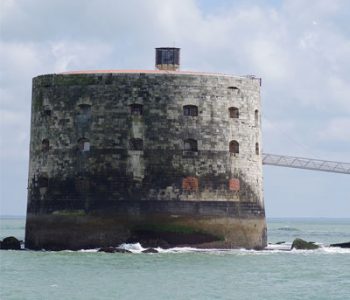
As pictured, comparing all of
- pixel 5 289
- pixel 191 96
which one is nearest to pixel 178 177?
pixel 191 96

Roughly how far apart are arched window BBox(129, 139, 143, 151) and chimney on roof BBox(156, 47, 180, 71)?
487 cm

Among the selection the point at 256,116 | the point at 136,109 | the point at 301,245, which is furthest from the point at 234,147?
the point at 301,245

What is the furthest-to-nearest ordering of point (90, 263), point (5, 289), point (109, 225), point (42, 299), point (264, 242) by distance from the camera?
1. point (264, 242)
2. point (109, 225)
3. point (90, 263)
4. point (5, 289)
5. point (42, 299)

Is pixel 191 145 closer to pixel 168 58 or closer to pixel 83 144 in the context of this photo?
pixel 83 144

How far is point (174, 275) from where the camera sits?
3522 cm

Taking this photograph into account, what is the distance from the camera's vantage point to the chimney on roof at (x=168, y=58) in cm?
4703

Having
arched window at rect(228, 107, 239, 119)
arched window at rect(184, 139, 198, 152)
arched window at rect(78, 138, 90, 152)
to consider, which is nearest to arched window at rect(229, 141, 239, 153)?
arched window at rect(228, 107, 239, 119)

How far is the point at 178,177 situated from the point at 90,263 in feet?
19.2

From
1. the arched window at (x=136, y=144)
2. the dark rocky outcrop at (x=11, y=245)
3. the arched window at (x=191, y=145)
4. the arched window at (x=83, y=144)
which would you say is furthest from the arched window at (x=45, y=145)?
the arched window at (x=191, y=145)

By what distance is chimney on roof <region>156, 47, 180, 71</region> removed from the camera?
47031mm

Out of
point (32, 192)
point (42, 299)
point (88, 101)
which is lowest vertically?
point (42, 299)

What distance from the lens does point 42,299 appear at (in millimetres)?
30469

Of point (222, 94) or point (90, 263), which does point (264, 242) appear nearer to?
point (222, 94)

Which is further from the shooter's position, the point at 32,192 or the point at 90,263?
the point at 32,192
